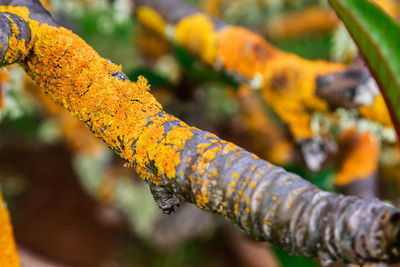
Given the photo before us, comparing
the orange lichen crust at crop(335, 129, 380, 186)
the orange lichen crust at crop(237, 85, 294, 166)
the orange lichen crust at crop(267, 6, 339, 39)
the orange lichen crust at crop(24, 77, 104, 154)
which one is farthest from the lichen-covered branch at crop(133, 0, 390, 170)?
the orange lichen crust at crop(267, 6, 339, 39)

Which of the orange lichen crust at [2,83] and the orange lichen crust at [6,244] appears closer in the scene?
the orange lichen crust at [6,244]

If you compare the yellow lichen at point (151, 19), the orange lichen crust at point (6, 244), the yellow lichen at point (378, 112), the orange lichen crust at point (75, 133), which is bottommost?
the orange lichen crust at point (75, 133)

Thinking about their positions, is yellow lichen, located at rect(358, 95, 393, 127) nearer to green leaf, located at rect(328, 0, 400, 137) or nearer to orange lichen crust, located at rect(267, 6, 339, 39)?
green leaf, located at rect(328, 0, 400, 137)

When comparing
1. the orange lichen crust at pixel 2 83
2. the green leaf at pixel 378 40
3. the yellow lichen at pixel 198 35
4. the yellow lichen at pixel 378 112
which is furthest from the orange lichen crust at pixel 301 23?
the green leaf at pixel 378 40

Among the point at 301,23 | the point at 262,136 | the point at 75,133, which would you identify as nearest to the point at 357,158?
the point at 262,136

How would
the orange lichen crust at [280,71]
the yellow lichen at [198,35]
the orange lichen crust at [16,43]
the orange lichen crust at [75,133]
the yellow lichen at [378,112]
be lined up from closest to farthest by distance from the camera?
the orange lichen crust at [16,43] < the yellow lichen at [378,112] < the orange lichen crust at [280,71] < the yellow lichen at [198,35] < the orange lichen crust at [75,133]

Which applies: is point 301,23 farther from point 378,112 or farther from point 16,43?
point 16,43

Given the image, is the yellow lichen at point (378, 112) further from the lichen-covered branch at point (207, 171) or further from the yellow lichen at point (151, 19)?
the yellow lichen at point (151, 19)
